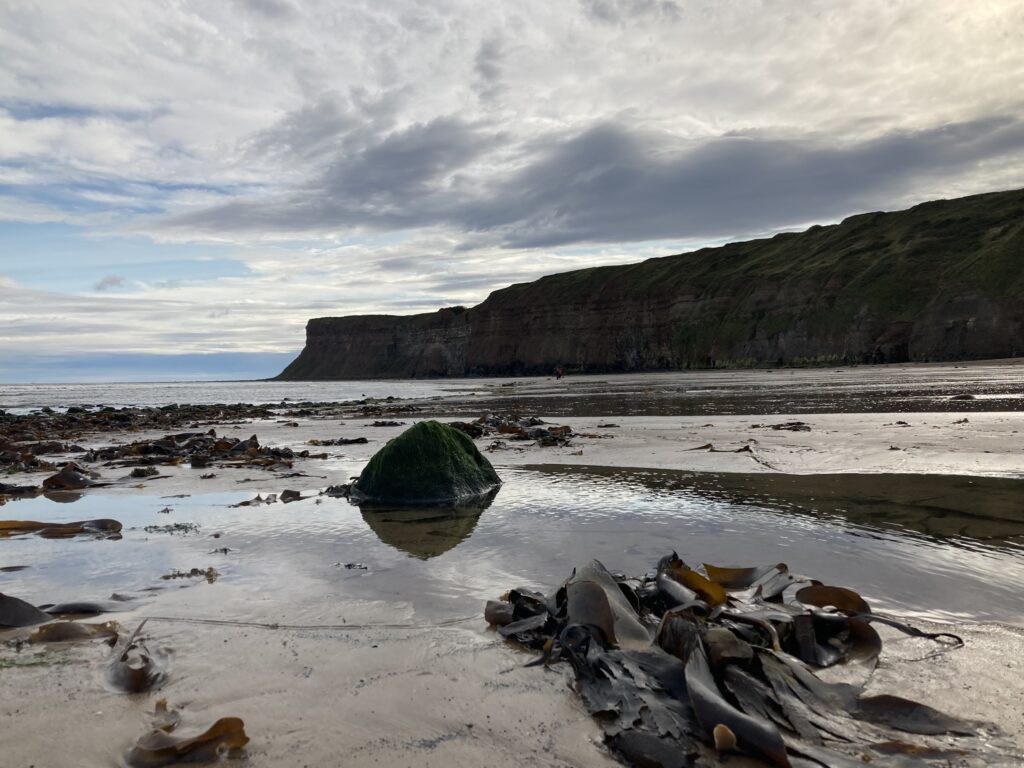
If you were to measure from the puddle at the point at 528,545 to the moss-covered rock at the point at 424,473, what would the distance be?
14.1 inches

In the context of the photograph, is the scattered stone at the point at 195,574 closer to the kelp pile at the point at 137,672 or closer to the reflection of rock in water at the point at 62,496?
the kelp pile at the point at 137,672

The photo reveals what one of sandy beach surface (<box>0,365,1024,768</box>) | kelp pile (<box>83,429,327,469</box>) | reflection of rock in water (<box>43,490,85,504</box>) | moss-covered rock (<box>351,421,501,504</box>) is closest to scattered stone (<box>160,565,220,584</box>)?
sandy beach surface (<box>0,365,1024,768</box>)

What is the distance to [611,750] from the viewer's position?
81.4 inches

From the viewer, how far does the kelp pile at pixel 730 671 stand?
201 cm

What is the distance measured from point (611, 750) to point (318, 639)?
1489 millimetres

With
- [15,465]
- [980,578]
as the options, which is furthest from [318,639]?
[15,465]

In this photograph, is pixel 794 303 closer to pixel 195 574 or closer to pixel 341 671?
pixel 195 574

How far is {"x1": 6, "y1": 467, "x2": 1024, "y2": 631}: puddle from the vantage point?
3529mm

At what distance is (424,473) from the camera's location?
6.71 m

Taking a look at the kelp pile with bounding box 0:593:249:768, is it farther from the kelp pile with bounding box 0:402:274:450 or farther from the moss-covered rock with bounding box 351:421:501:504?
the kelp pile with bounding box 0:402:274:450

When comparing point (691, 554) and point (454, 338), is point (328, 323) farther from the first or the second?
point (691, 554)

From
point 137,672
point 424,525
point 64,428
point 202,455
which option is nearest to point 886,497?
point 424,525

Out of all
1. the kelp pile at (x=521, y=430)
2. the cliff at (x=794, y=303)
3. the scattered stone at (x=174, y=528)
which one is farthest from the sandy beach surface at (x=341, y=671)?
the cliff at (x=794, y=303)

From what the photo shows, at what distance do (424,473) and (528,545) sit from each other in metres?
2.32
